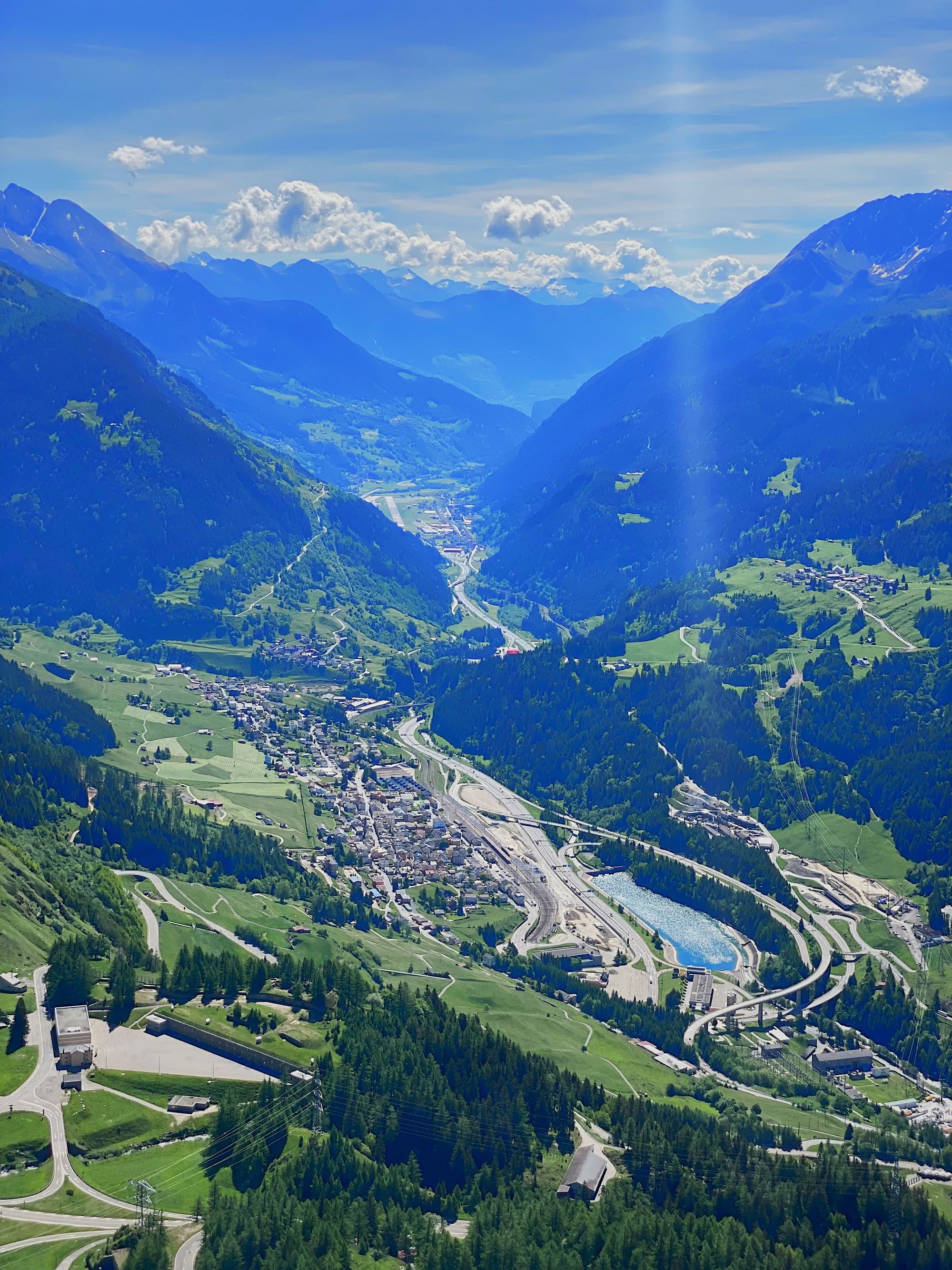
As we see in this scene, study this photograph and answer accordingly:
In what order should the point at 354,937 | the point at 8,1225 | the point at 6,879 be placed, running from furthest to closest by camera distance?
the point at 354,937
the point at 6,879
the point at 8,1225

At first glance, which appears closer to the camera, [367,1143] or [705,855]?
[367,1143]

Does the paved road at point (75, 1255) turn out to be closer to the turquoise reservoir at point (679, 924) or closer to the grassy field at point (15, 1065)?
the grassy field at point (15, 1065)

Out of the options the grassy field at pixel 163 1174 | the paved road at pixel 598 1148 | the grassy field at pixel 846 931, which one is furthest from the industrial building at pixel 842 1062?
the grassy field at pixel 163 1174

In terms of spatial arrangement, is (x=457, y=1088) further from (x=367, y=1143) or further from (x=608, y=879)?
(x=608, y=879)

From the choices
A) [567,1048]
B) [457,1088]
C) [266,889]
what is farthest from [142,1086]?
[266,889]

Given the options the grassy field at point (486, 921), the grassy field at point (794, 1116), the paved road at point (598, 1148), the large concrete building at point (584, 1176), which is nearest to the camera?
the large concrete building at point (584, 1176)

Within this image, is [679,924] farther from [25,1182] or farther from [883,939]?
[25,1182]
